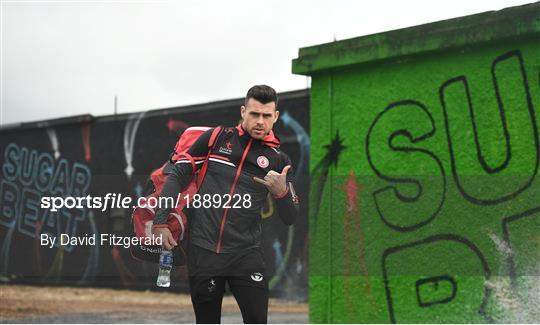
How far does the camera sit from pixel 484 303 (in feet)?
21.8

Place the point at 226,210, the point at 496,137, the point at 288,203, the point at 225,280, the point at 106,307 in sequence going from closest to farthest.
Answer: the point at 226,210
the point at 288,203
the point at 225,280
the point at 496,137
the point at 106,307

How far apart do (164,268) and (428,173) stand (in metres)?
3.50

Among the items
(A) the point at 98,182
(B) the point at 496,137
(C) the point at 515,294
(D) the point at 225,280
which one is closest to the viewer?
(D) the point at 225,280

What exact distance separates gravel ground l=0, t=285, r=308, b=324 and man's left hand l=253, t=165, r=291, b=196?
275 inches

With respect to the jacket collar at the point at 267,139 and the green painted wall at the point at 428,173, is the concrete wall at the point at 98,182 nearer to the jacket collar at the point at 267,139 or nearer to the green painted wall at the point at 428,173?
the green painted wall at the point at 428,173

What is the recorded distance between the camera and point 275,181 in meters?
4.29

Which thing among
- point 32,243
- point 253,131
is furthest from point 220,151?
point 32,243

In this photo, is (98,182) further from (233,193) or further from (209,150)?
(233,193)

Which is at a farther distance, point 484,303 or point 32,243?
point 32,243

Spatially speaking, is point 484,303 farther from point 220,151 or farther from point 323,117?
point 220,151

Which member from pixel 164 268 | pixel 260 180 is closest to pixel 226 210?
pixel 260 180

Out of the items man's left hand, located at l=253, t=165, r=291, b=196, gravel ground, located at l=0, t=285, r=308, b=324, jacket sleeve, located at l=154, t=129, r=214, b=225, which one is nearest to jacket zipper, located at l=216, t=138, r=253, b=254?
man's left hand, located at l=253, t=165, r=291, b=196

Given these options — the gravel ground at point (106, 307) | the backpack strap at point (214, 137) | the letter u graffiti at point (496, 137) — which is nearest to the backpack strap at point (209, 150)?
the backpack strap at point (214, 137)

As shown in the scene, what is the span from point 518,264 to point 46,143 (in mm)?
15156
